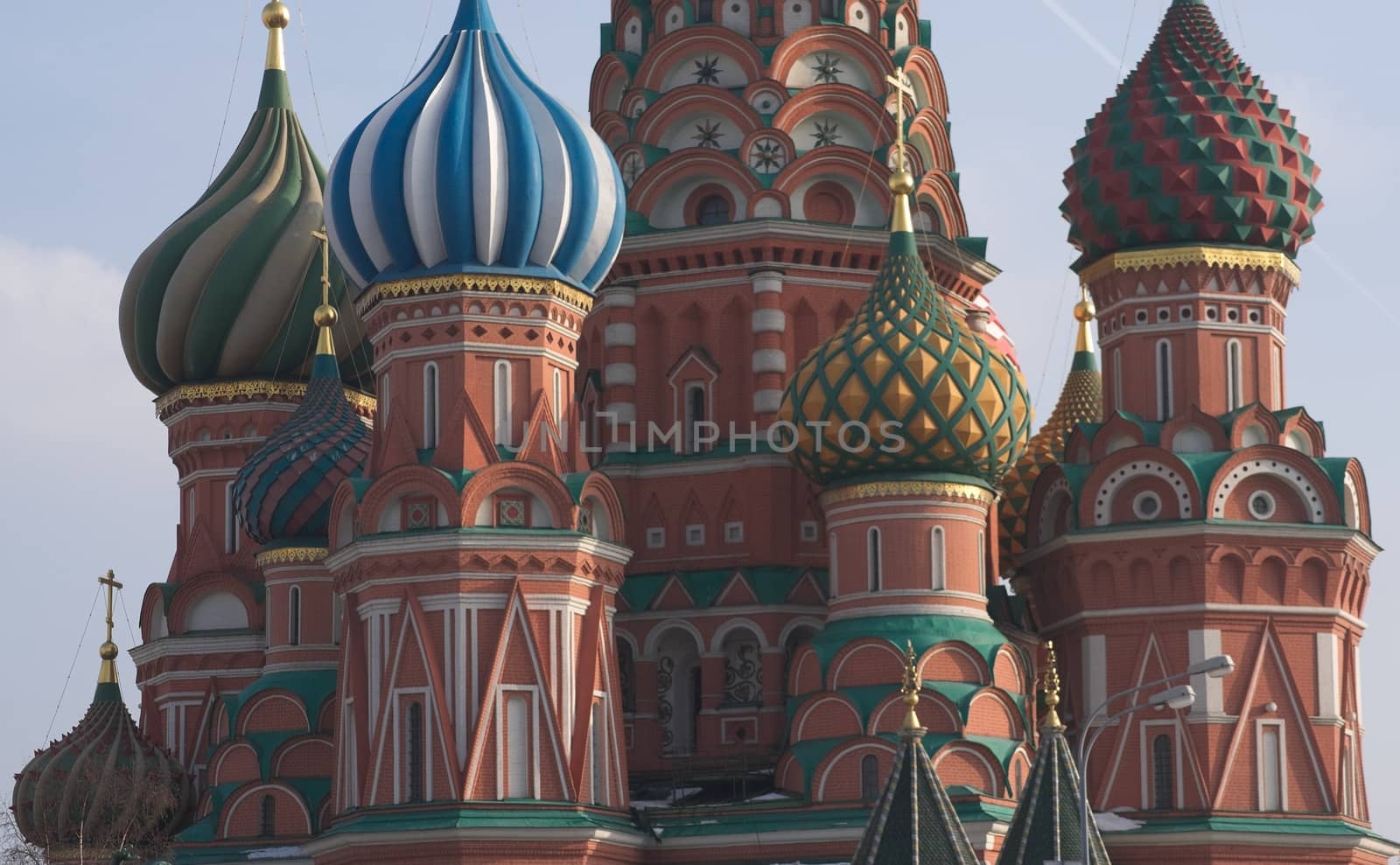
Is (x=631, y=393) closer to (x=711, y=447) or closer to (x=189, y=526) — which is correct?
(x=711, y=447)

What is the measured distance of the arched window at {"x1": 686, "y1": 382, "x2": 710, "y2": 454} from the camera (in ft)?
140

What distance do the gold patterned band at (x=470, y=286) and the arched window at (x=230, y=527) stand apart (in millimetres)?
7533

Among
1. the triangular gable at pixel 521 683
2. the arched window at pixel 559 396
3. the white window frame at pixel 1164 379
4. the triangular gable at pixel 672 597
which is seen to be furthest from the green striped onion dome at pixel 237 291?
the white window frame at pixel 1164 379

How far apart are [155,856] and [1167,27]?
1626 cm

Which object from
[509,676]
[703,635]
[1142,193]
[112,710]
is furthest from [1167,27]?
[112,710]

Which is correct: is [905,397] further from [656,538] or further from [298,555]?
[298,555]

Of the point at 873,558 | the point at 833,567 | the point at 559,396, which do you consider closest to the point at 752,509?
the point at 833,567

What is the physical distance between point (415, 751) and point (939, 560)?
627 cm

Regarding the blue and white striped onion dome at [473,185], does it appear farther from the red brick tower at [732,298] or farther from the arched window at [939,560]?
the arched window at [939,560]

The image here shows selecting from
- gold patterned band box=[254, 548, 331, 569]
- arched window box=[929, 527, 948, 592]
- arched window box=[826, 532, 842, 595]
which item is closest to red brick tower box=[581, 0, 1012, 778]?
arched window box=[826, 532, 842, 595]

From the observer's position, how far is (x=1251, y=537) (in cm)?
3972

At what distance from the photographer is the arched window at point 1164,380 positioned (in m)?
40.9

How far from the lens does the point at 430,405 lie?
38656 millimetres

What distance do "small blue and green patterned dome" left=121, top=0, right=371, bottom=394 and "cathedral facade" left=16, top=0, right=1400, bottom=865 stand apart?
128 centimetres
